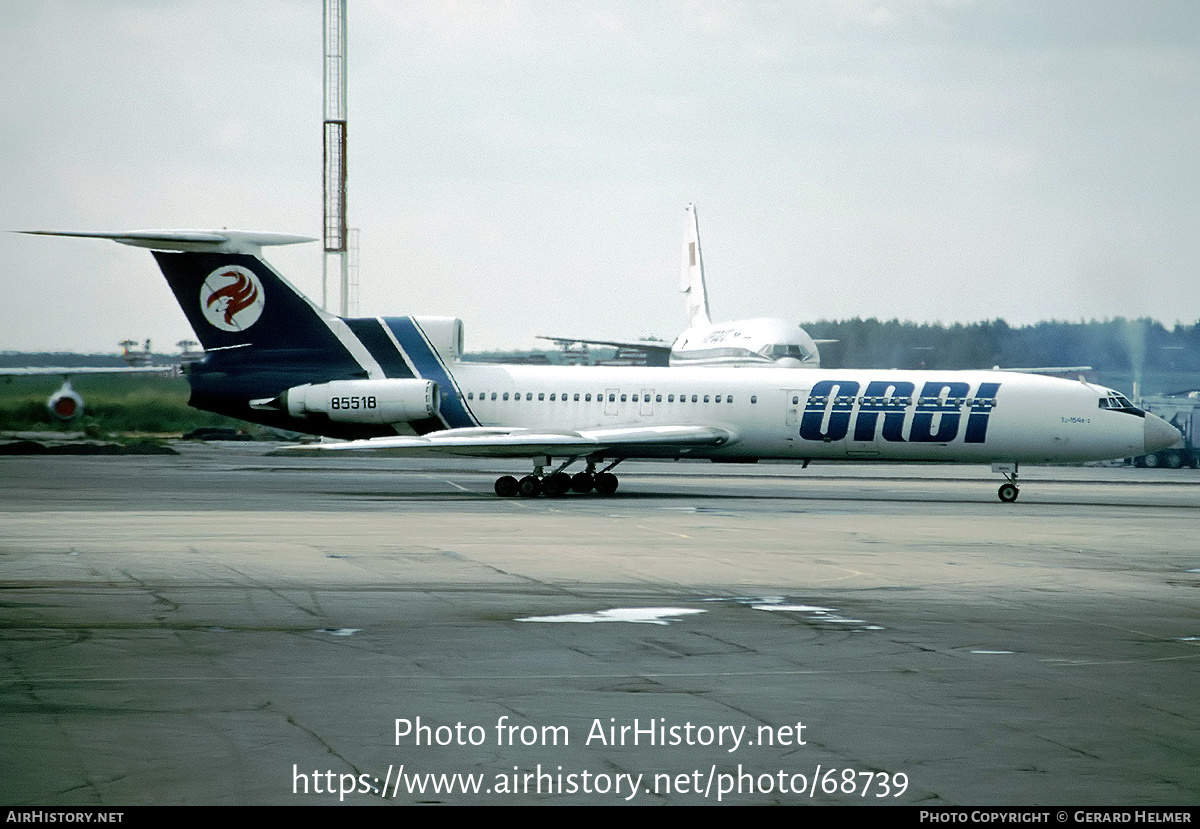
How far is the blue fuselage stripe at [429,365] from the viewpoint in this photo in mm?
35531

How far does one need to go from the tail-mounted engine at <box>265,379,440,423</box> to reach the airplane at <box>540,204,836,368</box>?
33.8m

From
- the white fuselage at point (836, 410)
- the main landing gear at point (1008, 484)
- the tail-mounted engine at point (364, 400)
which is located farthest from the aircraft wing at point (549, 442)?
the main landing gear at point (1008, 484)

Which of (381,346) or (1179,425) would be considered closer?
(381,346)

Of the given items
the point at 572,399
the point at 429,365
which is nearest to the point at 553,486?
the point at 572,399

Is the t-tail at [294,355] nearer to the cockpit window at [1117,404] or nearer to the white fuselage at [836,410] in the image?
the white fuselage at [836,410]

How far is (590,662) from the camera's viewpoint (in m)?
11.3

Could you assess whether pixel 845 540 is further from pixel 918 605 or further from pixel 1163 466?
pixel 1163 466

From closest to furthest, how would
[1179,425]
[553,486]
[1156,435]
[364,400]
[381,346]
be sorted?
[553,486], [1156,435], [364,400], [381,346], [1179,425]

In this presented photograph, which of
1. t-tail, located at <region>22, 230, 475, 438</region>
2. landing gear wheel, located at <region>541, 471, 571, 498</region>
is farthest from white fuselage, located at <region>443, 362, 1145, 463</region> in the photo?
landing gear wheel, located at <region>541, 471, 571, 498</region>

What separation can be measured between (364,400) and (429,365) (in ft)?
6.57

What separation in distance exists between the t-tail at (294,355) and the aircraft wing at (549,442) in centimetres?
Result: 140

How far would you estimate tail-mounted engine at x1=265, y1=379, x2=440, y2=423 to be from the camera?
34656 mm

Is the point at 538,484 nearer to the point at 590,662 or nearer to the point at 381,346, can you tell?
the point at 381,346

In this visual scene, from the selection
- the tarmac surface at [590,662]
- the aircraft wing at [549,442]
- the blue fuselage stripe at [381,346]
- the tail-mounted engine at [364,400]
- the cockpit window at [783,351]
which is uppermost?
the cockpit window at [783,351]
